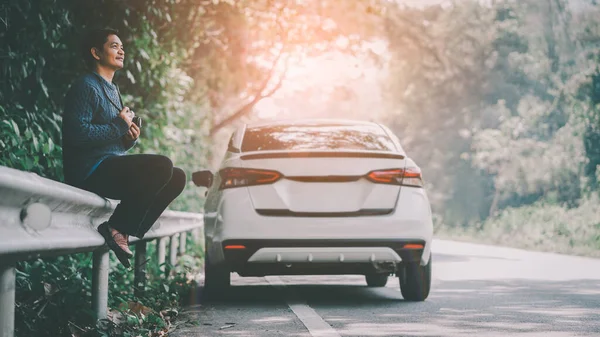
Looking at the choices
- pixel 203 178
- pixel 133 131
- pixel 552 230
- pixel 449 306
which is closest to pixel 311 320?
pixel 449 306

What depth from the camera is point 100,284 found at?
18.6 feet

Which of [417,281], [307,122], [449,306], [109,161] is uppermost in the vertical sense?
[109,161]

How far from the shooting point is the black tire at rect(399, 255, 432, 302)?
8.51 meters

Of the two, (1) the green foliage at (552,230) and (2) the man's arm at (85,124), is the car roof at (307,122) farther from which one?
(1) the green foliage at (552,230)

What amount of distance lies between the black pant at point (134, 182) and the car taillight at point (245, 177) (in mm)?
1996

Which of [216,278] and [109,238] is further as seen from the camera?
[216,278]

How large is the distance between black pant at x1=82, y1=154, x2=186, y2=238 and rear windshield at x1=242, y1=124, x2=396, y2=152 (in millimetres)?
2577

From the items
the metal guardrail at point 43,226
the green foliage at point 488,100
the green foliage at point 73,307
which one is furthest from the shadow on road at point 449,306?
the green foliage at point 488,100

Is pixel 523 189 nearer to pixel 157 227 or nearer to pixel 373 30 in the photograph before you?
pixel 373 30

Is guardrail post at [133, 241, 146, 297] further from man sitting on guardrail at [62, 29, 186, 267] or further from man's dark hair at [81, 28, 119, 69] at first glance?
man's dark hair at [81, 28, 119, 69]

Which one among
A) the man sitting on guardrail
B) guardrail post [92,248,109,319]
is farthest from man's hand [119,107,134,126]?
guardrail post [92,248,109,319]

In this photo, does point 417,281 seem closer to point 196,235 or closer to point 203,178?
point 203,178

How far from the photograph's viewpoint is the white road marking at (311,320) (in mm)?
6381

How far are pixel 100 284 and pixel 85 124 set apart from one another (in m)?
0.98
